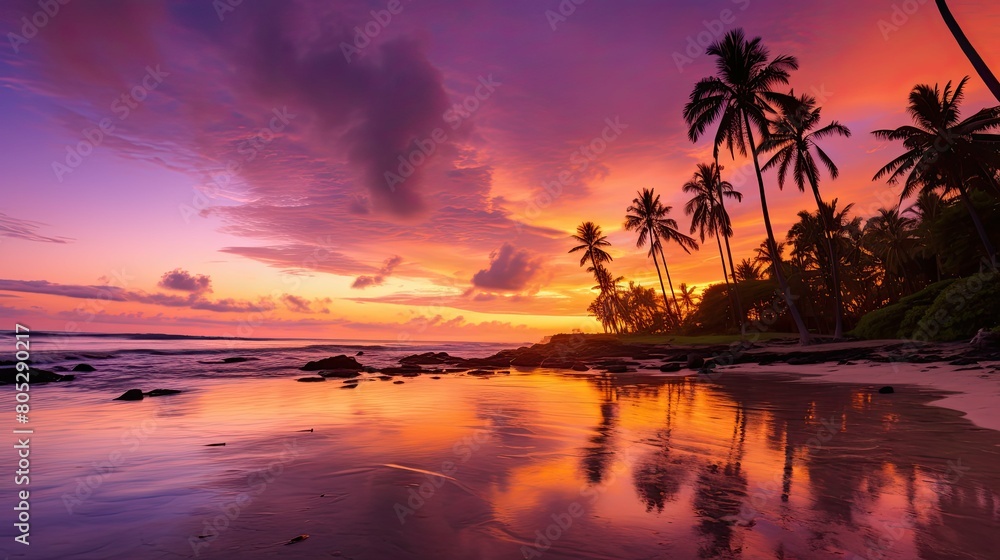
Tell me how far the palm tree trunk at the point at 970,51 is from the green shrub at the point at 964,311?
36.7 feet

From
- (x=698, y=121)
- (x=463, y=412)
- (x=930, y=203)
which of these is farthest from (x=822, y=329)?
(x=463, y=412)

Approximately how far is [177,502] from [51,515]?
905 mm

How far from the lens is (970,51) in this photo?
44.7 feet

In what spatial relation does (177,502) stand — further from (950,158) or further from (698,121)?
(950,158)

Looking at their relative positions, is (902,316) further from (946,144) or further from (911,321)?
(946,144)

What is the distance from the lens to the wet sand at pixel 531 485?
3.19 metres

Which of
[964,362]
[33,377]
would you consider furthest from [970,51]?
[33,377]

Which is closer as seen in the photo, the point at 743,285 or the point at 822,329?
the point at 743,285

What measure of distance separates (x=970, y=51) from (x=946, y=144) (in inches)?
678

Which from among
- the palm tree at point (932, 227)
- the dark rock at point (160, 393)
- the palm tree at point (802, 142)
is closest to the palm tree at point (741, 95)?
the palm tree at point (802, 142)

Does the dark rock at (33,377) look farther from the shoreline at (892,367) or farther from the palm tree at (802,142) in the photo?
the palm tree at (802,142)

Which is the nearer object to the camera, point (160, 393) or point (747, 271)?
point (160, 393)

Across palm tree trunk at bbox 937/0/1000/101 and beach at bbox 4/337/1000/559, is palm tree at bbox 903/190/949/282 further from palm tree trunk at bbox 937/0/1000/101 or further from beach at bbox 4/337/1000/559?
beach at bbox 4/337/1000/559

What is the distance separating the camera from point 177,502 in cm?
417
